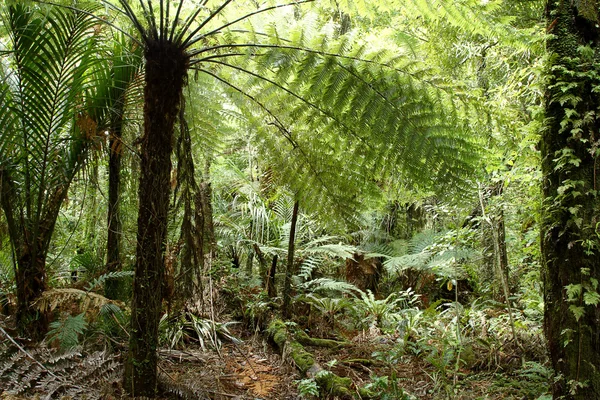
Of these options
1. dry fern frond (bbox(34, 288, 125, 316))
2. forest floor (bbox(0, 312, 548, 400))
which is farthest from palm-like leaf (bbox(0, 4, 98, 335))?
forest floor (bbox(0, 312, 548, 400))

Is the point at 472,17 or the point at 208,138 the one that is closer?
the point at 472,17

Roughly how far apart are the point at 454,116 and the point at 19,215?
2.74 m

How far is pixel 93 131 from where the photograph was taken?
107 inches

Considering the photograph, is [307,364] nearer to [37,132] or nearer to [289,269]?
[289,269]

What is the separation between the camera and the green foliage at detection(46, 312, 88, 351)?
2.37 m

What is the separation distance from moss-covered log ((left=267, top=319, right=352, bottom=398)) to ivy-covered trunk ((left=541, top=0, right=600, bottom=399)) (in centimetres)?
120

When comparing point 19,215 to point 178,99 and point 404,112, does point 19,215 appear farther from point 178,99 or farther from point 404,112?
point 404,112

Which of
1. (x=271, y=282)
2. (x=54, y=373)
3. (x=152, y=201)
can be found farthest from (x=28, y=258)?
(x=271, y=282)

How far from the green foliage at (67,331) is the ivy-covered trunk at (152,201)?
0.49m

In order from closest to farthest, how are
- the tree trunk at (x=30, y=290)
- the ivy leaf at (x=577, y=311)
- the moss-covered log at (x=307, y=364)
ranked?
the ivy leaf at (x=577, y=311), the tree trunk at (x=30, y=290), the moss-covered log at (x=307, y=364)

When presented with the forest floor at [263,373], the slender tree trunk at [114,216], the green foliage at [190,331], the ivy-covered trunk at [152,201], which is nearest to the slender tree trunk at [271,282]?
the forest floor at [263,373]

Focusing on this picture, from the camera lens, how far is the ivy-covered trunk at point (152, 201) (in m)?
1.99

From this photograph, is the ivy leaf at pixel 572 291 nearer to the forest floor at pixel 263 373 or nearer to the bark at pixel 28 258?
the forest floor at pixel 263 373

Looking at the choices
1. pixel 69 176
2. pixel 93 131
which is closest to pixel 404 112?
pixel 93 131
